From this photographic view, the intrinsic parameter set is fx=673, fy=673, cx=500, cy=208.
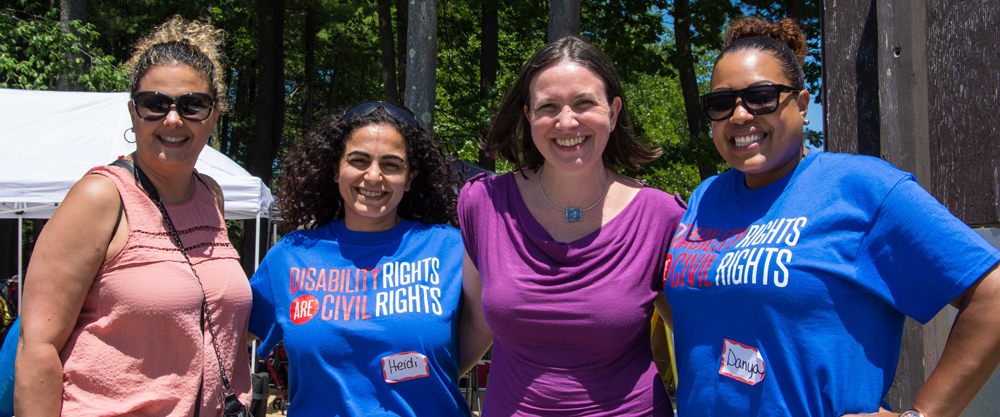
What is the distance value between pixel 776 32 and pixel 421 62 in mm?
4593

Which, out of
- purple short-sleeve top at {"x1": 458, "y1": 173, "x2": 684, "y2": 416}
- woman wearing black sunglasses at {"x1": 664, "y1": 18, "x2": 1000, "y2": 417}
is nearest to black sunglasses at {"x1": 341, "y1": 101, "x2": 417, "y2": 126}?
purple short-sleeve top at {"x1": 458, "y1": 173, "x2": 684, "y2": 416}

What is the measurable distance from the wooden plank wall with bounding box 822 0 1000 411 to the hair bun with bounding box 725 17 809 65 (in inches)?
19.9

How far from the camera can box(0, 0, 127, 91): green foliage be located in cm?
979

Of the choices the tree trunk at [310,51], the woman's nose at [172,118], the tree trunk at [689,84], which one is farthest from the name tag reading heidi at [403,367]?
the tree trunk at [310,51]

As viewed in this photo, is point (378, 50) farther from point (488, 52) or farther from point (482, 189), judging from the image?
point (482, 189)

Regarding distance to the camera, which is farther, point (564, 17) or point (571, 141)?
point (564, 17)

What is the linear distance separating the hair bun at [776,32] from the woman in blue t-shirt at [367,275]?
3.98 feet

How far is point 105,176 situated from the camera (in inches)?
79.3

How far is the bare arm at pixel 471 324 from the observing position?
2.37 m

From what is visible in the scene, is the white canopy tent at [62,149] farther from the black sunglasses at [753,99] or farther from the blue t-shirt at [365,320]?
the black sunglasses at [753,99]

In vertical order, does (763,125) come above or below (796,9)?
below

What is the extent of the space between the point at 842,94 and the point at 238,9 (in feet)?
48.5

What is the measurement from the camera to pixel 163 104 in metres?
2.15

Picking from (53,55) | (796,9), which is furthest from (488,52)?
(53,55)
